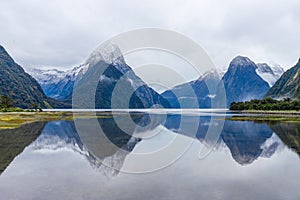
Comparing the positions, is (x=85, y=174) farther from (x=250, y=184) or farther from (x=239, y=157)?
(x=239, y=157)

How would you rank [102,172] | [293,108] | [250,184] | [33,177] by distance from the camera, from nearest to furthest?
[250,184]
[33,177]
[102,172]
[293,108]

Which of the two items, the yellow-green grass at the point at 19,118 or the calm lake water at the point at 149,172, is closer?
the calm lake water at the point at 149,172

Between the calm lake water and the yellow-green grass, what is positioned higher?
the calm lake water

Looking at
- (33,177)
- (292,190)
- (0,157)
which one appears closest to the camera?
(292,190)

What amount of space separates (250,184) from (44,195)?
13777 mm

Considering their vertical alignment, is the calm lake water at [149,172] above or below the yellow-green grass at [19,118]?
above

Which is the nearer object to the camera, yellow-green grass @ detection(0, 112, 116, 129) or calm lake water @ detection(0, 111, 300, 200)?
calm lake water @ detection(0, 111, 300, 200)

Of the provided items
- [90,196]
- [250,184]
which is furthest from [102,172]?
[250,184]

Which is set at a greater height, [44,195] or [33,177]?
[44,195]

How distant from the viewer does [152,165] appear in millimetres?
28141

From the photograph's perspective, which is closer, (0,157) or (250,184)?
(250,184)

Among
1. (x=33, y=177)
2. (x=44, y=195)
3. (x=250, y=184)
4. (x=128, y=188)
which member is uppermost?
(x=250, y=184)

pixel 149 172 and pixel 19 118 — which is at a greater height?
pixel 149 172

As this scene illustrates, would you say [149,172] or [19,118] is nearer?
[149,172]
